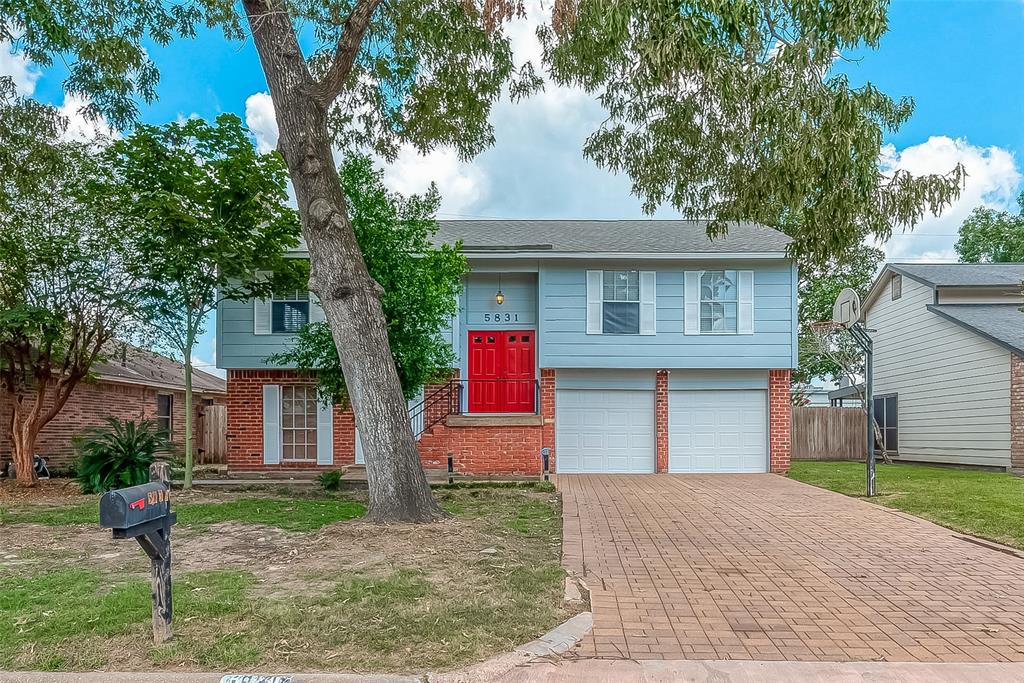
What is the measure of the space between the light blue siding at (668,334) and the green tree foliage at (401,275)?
11.9ft

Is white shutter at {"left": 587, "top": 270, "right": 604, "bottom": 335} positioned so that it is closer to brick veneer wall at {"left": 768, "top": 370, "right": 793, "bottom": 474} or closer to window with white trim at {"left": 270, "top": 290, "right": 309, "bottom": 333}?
brick veneer wall at {"left": 768, "top": 370, "right": 793, "bottom": 474}

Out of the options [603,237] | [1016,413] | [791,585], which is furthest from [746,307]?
[791,585]

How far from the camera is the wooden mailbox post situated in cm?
348

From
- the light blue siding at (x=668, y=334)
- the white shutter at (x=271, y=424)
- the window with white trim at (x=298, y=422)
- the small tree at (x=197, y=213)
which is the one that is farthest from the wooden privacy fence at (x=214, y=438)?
the light blue siding at (x=668, y=334)

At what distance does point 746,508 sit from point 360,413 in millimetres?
5671

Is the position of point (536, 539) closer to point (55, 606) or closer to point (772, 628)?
point (772, 628)

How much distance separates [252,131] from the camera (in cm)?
1078

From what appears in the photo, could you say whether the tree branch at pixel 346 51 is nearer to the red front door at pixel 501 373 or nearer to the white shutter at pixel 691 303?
the red front door at pixel 501 373

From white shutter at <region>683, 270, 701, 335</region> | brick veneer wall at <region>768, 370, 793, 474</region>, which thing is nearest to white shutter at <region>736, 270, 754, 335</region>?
white shutter at <region>683, 270, 701, 335</region>

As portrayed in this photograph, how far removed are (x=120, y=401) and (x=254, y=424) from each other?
4924mm

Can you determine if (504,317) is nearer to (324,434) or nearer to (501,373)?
(501,373)

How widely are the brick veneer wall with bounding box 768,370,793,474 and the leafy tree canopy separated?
26.9ft

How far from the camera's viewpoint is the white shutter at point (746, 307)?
14.1 m

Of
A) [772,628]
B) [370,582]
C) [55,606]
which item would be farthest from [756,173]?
[55,606]
